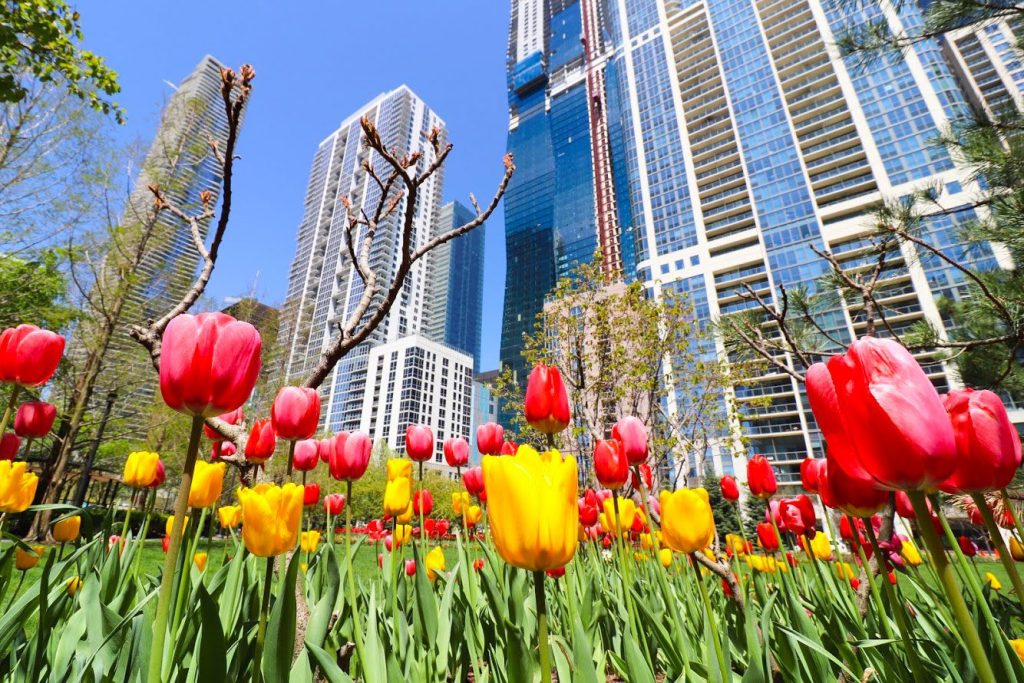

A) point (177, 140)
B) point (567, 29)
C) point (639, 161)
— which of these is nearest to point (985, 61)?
point (639, 161)

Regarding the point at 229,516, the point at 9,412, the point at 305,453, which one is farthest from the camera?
the point at 229,516

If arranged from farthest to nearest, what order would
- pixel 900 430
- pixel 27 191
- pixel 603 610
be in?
1. pixel 27 191
2. pixel 603 610
3. pixel 900 430

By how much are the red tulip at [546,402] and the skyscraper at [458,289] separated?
322 feet

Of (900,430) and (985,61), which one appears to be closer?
(900,430)

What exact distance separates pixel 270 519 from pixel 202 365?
45 cm

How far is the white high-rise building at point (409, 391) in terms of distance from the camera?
66.2m

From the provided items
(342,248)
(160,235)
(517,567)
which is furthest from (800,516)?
(342,248)

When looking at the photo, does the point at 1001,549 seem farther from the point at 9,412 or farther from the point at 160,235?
the point at 160,235

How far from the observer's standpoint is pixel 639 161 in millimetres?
53344

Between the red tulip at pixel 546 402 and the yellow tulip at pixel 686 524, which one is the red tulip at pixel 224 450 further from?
the yellow tulip at pixel 686 524

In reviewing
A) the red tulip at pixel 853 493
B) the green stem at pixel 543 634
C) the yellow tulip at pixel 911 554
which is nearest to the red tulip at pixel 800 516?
the yellow tulip at pixel 911 554

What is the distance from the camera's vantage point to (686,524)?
132cm

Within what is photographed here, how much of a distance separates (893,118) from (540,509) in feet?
184

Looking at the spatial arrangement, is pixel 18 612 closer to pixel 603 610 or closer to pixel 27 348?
pixel 27 348
